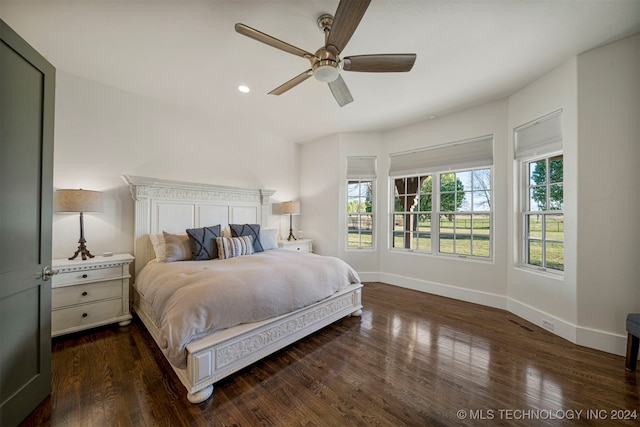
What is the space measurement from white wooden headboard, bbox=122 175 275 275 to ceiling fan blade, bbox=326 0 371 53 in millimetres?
2820

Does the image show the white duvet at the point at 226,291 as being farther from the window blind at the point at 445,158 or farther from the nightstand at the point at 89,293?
the window blind at the point at 445,158

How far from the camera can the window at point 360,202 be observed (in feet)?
15.1

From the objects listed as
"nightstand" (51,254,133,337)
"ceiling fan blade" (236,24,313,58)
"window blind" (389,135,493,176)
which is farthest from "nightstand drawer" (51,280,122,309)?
"window blind" (389,135,493,176)

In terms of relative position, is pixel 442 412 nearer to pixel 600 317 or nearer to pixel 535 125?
pixel 600 317

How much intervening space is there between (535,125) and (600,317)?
7.14 feet

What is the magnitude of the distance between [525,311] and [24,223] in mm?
4734

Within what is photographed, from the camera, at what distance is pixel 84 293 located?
246 centimetres

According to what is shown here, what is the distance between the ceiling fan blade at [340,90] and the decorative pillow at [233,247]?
216cm

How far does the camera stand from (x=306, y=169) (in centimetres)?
519

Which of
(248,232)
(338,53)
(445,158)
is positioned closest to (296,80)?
(338,53)

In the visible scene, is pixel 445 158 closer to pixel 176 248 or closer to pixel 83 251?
pixel 176 248

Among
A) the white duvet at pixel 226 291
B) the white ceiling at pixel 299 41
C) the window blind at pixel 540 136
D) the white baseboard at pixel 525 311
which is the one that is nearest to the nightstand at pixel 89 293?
the white duvet at pixel 226 291

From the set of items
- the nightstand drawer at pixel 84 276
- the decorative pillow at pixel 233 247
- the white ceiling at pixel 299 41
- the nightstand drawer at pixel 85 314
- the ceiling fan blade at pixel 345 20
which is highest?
the white ceiling at pixel 299 41

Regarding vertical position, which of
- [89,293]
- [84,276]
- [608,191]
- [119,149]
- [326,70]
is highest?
[326,70]
